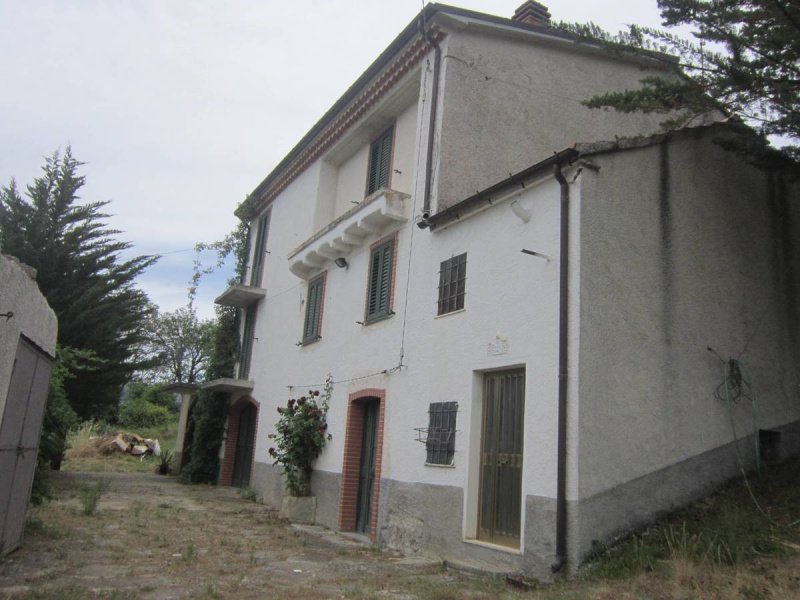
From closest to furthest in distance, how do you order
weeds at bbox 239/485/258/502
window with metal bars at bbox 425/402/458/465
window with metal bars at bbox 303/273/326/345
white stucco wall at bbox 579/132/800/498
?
white stucco wall at bbox 579/132/800/498, window with metal bars at bbox 425/402/458/465, window with metal bars at bbox 303/273/326/345, weeds at bbox 239/485/258/502

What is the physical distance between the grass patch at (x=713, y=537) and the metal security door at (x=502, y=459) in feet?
4.42

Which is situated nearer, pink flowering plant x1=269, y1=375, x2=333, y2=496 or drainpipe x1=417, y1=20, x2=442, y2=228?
drainpipe x1=417, y1=20, x2=442, y2=228

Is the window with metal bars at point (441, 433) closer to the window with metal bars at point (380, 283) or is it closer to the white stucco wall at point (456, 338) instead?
the white stucco wall at point (456, 338)

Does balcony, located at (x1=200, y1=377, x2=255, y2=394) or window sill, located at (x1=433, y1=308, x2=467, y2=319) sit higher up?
window sill, located at (x1=433, y1=308, x2=467, y2=319)

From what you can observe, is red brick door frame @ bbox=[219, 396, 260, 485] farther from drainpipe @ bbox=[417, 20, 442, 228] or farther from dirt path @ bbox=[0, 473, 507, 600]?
drainpipe @ bbox=[417, 20, 442, 228]

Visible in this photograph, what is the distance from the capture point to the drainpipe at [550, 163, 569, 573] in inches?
265

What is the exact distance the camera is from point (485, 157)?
1085 cm

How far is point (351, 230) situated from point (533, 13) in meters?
5.59

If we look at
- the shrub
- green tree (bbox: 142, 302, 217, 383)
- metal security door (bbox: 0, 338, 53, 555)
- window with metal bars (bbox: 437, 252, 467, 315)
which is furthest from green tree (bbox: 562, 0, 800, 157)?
green tree (bbox: 142, 302, 217, 383)

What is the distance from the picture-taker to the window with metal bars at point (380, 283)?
37.3 ft

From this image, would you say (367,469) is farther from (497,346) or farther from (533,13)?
(533,13)

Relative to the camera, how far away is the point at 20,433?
287 inches

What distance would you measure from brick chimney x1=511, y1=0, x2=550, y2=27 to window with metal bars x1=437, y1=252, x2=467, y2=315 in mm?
6104

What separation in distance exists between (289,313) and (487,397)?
8.27m
